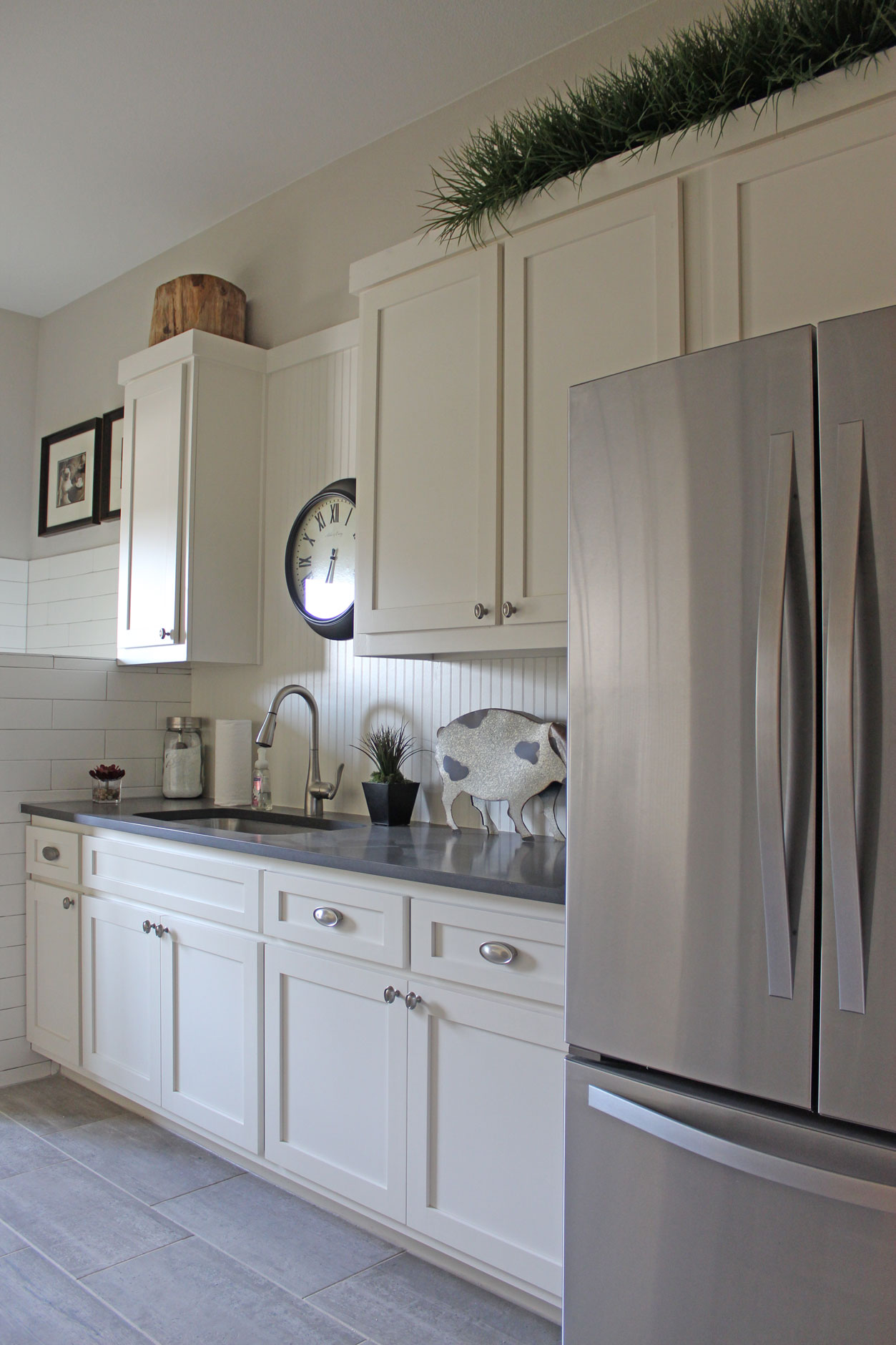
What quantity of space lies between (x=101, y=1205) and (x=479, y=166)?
2574 mm

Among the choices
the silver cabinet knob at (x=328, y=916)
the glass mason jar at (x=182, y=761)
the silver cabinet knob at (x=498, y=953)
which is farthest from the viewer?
the glass mason jar at (x=182, y=761)

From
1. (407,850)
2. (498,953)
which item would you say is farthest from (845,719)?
(407,850)

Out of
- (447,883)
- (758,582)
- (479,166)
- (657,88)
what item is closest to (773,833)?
(758,582)

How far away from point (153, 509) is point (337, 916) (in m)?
1.77

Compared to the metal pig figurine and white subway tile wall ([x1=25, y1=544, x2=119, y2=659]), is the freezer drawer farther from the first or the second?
white subway tile wall ([x1=25, y1=544, x2=119, y2=659])

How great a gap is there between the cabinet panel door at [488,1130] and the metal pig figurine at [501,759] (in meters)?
0.60

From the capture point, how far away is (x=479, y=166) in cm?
223

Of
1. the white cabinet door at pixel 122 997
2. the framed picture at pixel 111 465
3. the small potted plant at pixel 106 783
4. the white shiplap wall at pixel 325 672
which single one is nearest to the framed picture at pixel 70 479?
the framed picture at pixel 111 465

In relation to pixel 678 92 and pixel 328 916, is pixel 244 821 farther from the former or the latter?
pixel 678 92

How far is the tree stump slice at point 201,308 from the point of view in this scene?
10.9 ft

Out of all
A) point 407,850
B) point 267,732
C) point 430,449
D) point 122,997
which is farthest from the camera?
point 267,732

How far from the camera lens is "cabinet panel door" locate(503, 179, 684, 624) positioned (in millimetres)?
1953

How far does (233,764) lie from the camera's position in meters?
3.31

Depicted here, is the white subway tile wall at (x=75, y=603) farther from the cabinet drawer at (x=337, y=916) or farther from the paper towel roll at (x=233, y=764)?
the cabinet drawer at (x=337, y=916)
